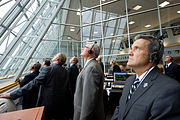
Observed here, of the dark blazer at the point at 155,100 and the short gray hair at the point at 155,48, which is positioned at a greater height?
the short gray hair at the point at 155,48

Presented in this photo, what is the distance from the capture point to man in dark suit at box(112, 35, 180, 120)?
0.65 meters

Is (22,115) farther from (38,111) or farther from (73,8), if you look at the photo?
(73,8)

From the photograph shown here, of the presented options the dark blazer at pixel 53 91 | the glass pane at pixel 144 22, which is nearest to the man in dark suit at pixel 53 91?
the dark blazer at pixel 53 91

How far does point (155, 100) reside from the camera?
2.31 ft

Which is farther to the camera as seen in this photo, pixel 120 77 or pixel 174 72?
pixel 174 72

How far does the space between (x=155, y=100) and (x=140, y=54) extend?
17.5 inches

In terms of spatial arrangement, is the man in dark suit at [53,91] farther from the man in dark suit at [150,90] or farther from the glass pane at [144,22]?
the glass pane at [144,22]

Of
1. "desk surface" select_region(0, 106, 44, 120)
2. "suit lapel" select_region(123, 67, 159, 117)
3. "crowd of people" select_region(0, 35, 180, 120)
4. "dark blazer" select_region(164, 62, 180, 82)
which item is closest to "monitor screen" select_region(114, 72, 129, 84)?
"crowd of people" select_region(0, 35, 180, 120)

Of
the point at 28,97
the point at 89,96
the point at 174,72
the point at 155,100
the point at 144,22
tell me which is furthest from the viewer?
the point at 144,22

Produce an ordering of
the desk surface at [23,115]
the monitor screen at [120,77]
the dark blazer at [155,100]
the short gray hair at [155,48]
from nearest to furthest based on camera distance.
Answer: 1. the dark blazer at [155,100]
2. the short gray hair at [155,48]
3. the desk surface at [23,115]
4. the monitor screen at [120,77]

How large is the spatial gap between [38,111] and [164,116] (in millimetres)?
1344

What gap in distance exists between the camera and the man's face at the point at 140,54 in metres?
0.97

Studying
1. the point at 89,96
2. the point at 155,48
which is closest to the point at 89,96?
the point at 89,96

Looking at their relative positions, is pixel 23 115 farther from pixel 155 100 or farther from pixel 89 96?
pixel 155 100
